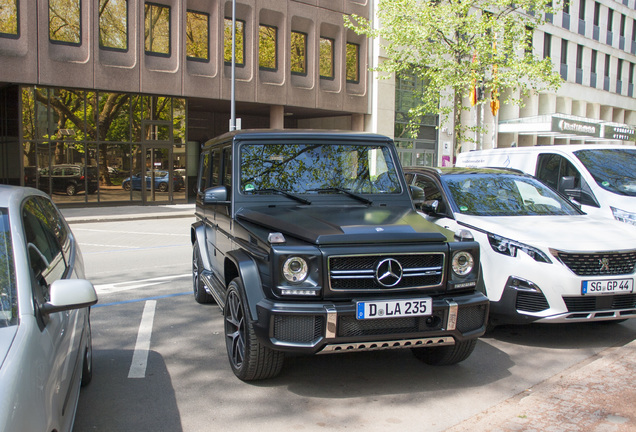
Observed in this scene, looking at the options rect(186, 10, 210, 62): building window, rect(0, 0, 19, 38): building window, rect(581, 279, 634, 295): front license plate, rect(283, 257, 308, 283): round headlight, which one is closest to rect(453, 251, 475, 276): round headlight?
rect(283, 257, 308, 283): round headlight

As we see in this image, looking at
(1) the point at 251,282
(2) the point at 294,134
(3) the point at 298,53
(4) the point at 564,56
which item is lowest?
(1) the point at 251,282

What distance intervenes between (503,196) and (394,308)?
323 cm

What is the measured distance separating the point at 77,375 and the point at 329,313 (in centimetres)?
155

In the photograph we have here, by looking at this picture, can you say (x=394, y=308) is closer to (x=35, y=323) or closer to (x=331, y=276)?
(x=331, y=276)

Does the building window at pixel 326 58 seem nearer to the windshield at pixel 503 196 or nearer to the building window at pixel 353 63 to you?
the building window at pixel 353 63

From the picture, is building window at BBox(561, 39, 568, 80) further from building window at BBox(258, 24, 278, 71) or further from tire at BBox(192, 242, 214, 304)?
tire at BBox(192, 242, 214, 304)

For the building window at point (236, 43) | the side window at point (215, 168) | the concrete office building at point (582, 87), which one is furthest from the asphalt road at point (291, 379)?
the concrete office building at point (582, 87)

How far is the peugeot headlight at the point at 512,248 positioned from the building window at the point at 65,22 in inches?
766

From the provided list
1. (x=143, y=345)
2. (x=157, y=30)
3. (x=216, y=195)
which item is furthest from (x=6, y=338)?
(x=157, y=30)

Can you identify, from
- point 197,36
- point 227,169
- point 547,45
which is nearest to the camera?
point 227,169

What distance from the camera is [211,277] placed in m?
5.86

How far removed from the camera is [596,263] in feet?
17.3

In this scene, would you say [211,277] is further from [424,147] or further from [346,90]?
[424,147]

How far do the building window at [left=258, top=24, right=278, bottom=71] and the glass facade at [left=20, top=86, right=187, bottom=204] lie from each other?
437 centimetres
